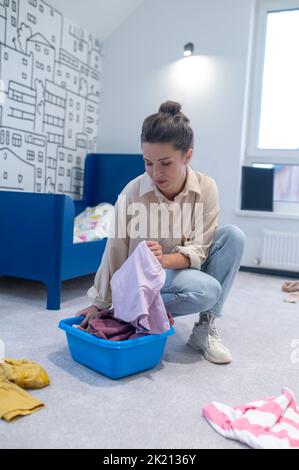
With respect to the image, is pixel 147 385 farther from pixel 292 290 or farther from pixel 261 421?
pixel 292 290

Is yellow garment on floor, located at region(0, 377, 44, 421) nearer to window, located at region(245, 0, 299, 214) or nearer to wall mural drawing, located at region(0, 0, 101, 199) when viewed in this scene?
wall mural drawing, located at region(0, 0, 101, 199)

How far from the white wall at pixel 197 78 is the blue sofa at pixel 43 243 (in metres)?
1.48

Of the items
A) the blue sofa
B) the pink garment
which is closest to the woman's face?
the pink garment

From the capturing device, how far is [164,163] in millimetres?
1248

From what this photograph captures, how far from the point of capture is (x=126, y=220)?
53.3 inches

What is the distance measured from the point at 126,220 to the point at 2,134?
1404 mm

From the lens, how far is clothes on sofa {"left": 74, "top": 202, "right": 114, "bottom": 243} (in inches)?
93.0

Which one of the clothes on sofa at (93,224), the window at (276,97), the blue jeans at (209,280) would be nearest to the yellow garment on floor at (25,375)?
the blue jeans at (209,280)

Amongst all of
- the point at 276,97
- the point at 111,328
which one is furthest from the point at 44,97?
the point at 111,328

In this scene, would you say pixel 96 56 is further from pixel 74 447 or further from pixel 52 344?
pixel 74 447

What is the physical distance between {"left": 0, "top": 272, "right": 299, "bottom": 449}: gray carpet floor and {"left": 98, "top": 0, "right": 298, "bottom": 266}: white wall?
156 centimetres

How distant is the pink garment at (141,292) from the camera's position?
116 centimetres
